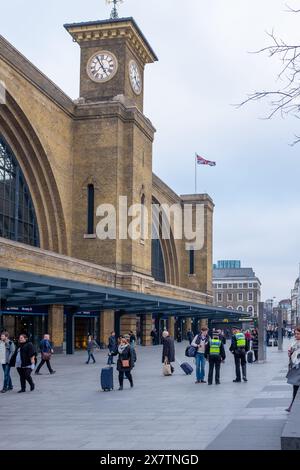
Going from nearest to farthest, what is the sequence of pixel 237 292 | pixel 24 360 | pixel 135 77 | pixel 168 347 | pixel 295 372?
pixel 295 372 < pixel 24 360 < pixel 168 347 < pixel 135 77 < pixel 237 292

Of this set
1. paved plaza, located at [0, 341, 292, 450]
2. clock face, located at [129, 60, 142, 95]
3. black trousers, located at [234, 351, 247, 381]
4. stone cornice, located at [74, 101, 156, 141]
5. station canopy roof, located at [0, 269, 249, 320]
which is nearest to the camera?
paved plaza, located at [0, 341, 292, 450]

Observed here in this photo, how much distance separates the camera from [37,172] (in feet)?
134

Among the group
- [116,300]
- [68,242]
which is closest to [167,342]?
[116,300]

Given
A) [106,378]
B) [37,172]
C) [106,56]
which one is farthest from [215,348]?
[106,56]

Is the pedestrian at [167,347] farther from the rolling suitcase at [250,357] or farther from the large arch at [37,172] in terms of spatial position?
the large arch at [37,172]

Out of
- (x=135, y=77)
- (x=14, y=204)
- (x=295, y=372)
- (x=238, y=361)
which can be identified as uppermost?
(x=135, y=77)

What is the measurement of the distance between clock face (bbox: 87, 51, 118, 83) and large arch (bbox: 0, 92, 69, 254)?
9.19 m

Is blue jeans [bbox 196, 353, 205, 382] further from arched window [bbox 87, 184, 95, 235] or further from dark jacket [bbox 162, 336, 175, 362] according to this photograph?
arched window [bbox 87, 184, 95, 235]

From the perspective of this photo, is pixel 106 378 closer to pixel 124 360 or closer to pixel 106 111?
pixel 124 360

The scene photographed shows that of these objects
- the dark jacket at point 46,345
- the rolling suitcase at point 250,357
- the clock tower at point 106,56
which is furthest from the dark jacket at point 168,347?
the clock tower at point 106,56

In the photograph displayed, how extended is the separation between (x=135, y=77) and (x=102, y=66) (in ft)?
10.5

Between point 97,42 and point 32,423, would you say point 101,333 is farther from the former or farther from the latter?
point 32,423

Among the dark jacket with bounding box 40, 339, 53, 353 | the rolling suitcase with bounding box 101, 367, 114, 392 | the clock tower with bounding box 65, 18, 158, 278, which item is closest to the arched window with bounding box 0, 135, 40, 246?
the clock tower with bounding box 65, 18, 158, 278

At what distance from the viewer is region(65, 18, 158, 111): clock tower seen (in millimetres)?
46406
